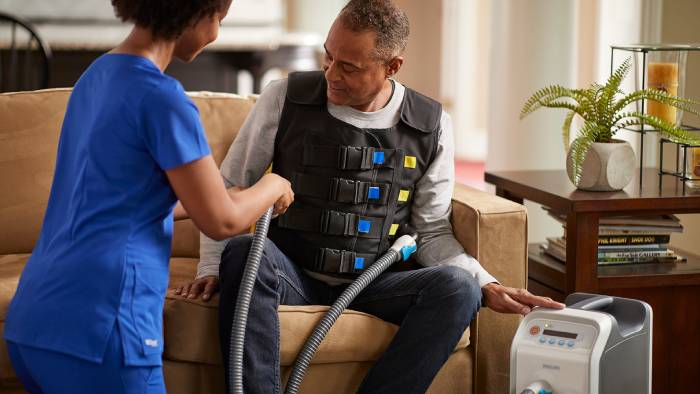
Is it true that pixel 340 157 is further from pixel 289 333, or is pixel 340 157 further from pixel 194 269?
pixel 194 269

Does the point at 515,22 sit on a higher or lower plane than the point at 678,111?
higher

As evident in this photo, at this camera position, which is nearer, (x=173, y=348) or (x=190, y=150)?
(x=190, y=150)

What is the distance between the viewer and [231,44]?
4.93 m

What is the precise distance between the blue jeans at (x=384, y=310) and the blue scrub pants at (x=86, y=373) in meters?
0.55

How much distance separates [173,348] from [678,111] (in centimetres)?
153

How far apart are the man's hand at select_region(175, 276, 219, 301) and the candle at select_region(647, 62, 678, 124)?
1.33 m

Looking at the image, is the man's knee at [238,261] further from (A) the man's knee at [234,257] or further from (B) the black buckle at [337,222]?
(B) the black buckle at [337,222]

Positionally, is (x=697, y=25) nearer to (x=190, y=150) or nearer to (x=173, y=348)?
(x=173, y=348)

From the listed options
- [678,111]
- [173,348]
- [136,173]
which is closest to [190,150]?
[136,173]

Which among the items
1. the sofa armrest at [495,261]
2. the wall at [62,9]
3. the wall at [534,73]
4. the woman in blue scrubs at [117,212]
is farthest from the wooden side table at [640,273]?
the wall at [62,9]

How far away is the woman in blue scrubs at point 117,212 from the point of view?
1360 millimetres

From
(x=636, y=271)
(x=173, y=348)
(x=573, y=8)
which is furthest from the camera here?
(x=573, y=8)

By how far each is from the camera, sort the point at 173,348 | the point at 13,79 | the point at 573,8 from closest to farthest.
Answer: the point at 173,348, the point at 573,8, the point at 13,79

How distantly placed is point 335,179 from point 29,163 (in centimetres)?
87
